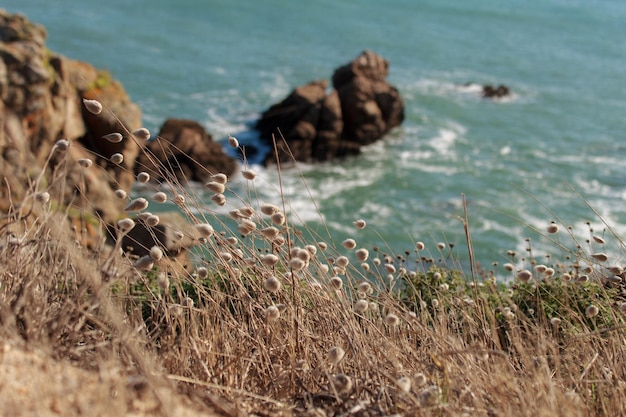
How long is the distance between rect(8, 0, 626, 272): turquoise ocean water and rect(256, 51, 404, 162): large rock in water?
1.95 ft

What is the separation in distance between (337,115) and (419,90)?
8176 mm

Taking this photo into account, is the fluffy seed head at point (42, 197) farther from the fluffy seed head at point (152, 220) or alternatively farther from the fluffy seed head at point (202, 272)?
the fluffy seed head at point (202, 272)

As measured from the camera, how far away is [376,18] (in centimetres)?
3969

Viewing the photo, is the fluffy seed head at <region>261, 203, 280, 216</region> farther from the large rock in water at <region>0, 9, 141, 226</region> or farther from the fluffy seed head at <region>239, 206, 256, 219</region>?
the large rock in water at <region>0, 9, 141, 226</region>

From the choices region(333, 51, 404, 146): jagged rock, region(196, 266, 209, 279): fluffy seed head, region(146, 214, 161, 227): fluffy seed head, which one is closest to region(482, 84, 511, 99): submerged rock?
region(333, 51, 404, 146): jagged rock

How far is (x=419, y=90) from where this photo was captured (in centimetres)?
2916

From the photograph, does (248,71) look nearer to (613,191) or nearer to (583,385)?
(613,191)

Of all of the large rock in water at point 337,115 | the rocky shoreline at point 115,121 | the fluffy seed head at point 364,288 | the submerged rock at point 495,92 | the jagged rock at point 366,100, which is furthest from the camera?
the submerged rock at point 495,92

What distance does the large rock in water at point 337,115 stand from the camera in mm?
21641

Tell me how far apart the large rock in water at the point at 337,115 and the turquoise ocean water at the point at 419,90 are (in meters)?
0.59

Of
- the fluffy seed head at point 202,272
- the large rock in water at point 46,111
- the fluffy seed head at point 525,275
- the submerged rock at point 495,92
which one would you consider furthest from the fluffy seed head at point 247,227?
the submerged rock at point 495,92

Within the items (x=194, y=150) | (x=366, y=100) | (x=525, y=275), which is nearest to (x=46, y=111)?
(x=194, y=150)

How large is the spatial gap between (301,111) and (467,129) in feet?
22.8

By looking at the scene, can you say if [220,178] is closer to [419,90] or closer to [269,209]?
[269,209]
